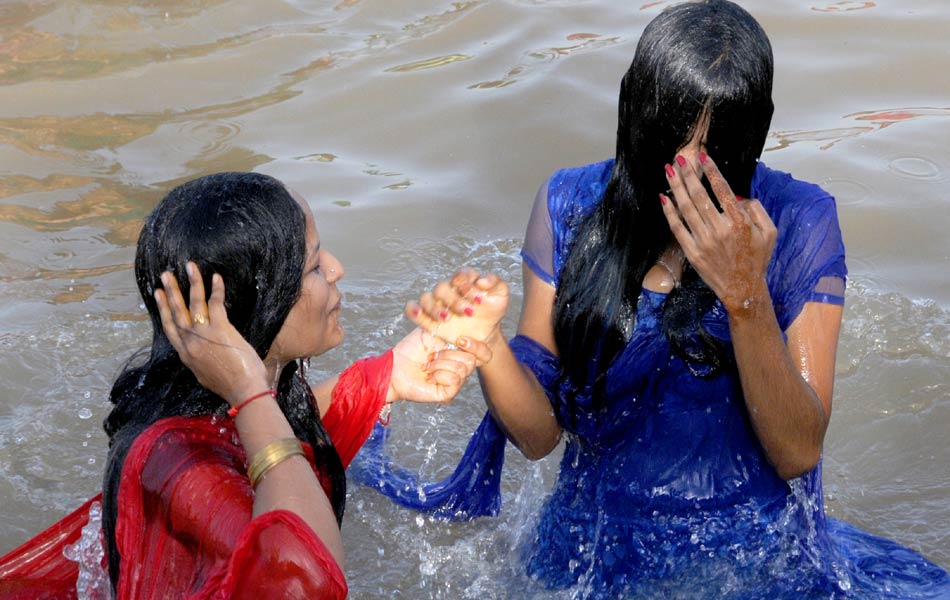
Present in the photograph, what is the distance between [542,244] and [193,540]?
1.20 meters

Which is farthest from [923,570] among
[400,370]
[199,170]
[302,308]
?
[199,170]

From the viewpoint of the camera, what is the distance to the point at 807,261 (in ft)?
9.89


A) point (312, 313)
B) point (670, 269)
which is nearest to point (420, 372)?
point (312, 313)

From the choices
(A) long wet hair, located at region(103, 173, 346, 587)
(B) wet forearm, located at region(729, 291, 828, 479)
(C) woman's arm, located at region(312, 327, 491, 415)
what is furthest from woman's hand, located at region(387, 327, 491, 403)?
(B) wet forearm, located at region(729, 291, 828, 479)

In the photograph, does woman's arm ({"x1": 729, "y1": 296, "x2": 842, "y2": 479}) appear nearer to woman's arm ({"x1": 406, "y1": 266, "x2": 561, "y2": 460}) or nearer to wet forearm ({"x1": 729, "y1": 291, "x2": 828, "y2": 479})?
wet forearm ({"x1": 729, "y1": 291, "x2": 828, "y2": 479})

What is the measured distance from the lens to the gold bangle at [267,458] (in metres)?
2.51

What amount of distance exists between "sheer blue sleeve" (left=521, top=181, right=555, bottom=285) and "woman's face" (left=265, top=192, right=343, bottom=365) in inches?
23.3

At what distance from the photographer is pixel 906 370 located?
15.3 feet

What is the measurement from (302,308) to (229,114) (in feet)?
14.1

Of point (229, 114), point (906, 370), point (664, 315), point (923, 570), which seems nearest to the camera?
point (664, 315)

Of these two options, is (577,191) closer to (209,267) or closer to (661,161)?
(661,161)

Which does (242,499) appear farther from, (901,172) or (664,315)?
(901,172)

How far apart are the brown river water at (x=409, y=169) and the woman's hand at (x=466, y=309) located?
96 centimetres

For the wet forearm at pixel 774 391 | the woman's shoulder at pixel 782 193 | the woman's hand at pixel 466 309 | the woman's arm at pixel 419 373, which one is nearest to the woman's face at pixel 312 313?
the woman's hand at pixel 466 309
